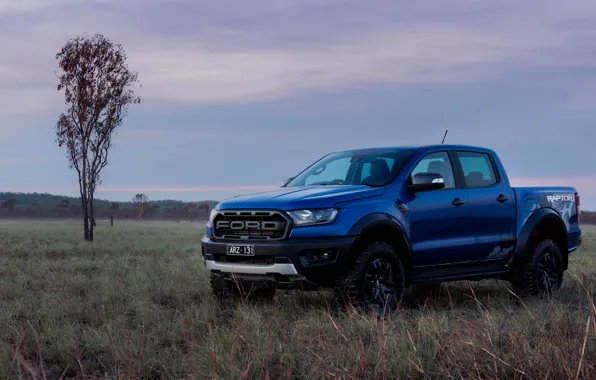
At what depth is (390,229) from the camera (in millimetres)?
8422

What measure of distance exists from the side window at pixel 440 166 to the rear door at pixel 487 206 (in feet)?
0.67

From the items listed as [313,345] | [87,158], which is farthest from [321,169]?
[87,158]

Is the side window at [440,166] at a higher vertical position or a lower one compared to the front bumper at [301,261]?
higher

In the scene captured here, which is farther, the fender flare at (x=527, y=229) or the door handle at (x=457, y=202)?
the fender flare at (x=527, y=229)

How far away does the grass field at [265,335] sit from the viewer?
4695 millimetres

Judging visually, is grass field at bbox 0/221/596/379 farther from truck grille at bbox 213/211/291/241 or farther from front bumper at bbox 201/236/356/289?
truck grille at bbox 213/211/291/241

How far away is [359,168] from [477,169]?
5.77 ft

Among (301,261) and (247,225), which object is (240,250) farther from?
(301,261)

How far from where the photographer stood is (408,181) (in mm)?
8797

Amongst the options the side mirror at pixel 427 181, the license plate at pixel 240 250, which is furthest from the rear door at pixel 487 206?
the license plate at pixel 240 250

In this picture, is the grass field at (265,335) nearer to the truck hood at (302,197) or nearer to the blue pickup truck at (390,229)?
the blue pickup truck at (390,229)

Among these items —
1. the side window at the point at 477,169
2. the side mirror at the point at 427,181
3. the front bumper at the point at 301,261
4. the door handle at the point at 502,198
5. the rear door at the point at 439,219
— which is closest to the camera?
the front bumper at the point at 301,261

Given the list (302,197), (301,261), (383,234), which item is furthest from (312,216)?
(383,234)

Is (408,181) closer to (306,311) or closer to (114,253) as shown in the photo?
(306,311)
